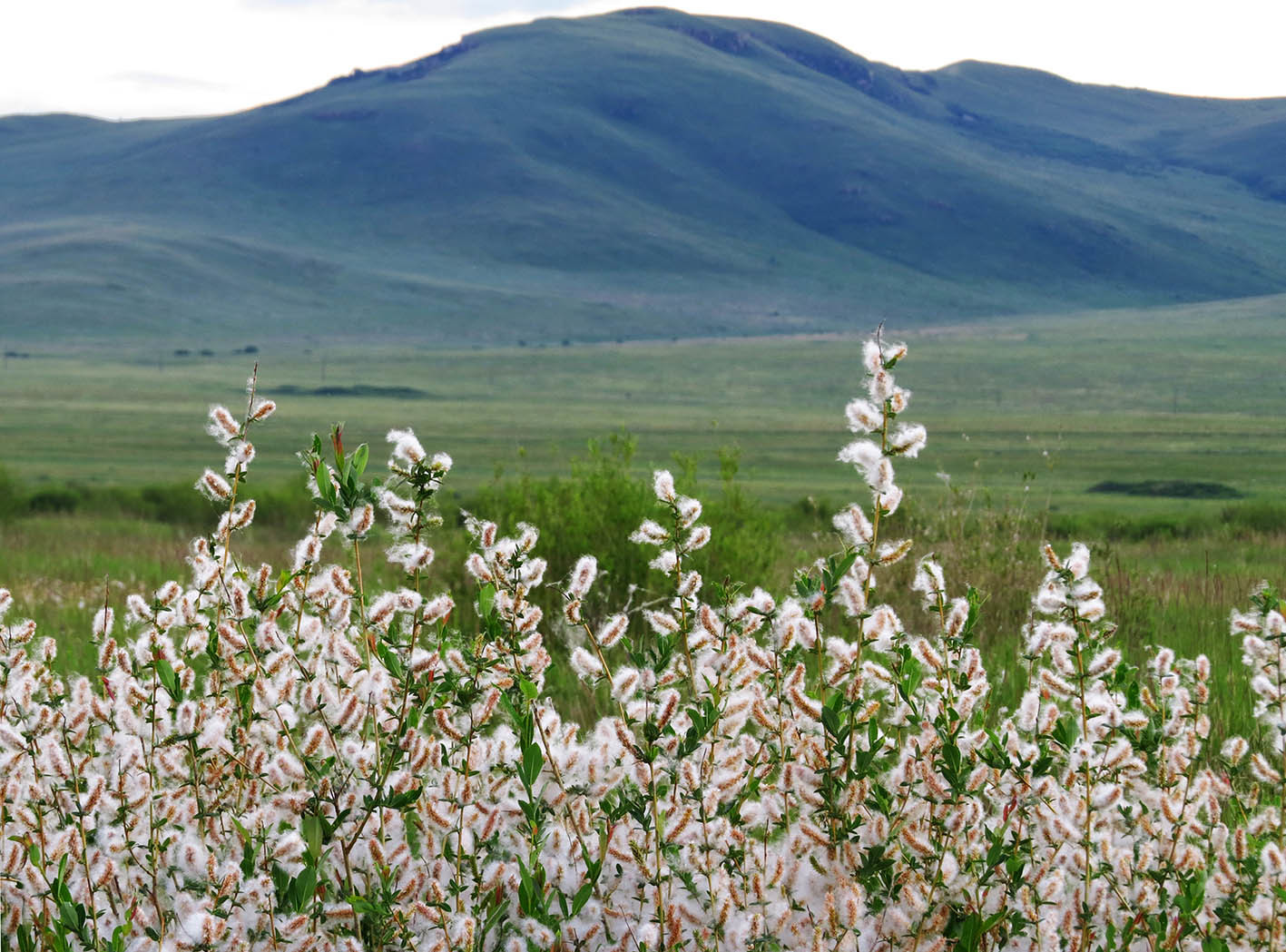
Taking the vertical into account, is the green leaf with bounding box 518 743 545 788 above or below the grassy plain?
above

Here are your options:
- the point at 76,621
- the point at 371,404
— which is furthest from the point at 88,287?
the point at 76,621

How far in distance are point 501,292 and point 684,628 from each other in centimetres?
19495

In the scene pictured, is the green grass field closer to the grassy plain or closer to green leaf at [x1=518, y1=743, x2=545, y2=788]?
the grassy plain

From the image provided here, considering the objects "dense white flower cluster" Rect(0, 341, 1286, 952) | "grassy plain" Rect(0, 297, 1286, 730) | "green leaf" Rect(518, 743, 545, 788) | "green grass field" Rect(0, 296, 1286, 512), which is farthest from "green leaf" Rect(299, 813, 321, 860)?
"green grass field" Rect(0, 296, 1286, 512)

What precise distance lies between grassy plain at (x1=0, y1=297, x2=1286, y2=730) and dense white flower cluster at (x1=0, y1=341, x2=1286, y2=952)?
9.17 feet

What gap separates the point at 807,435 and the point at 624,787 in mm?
62688

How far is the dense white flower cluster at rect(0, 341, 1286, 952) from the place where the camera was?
7.45 feet

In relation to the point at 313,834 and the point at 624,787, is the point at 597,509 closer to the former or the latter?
the point at 624,787

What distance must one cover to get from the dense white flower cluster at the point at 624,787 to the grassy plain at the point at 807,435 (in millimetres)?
2796

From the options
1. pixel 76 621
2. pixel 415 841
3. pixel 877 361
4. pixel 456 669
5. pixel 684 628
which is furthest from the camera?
pixel 76 621

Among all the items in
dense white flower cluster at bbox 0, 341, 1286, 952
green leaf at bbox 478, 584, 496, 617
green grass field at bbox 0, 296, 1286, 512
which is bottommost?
green grass field at bbox 0, 296, 1286, 512

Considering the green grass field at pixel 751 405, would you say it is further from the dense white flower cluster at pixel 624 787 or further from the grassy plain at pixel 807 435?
the dense white flower cluster at pixel 624 787

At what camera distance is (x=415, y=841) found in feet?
12.4

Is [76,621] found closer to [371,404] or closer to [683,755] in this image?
[683,755]
